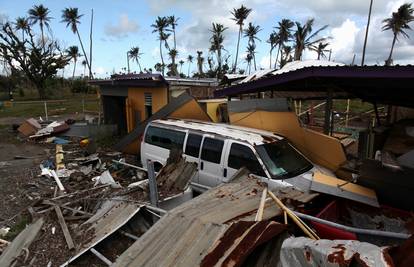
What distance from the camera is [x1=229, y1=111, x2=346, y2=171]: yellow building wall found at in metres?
7.05

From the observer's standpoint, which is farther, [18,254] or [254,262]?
[18,254]

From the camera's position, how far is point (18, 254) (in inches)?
205

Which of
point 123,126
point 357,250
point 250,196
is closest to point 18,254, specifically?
point 250,196

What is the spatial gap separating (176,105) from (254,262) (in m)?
6.76

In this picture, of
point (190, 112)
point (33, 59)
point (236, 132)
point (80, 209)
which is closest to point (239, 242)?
point (236, 132)

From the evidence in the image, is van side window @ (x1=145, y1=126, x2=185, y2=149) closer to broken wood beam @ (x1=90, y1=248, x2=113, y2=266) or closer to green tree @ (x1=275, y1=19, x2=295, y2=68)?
broken wood beam @ (x1=90, y1=248, x2=113, y2=266)

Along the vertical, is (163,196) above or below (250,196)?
below

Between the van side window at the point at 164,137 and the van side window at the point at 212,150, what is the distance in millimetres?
776

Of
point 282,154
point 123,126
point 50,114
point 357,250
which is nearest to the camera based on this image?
point 357,250

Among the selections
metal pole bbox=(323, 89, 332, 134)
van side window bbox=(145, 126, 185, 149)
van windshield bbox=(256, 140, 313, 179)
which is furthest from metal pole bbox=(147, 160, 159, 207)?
metal pole bbox=(323, 89, 332, 134)

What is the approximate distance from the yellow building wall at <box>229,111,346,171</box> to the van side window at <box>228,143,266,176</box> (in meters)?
1.65

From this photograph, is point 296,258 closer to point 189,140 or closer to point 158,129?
point 189,140

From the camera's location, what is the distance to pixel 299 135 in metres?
7.74

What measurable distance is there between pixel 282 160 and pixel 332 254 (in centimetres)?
431
